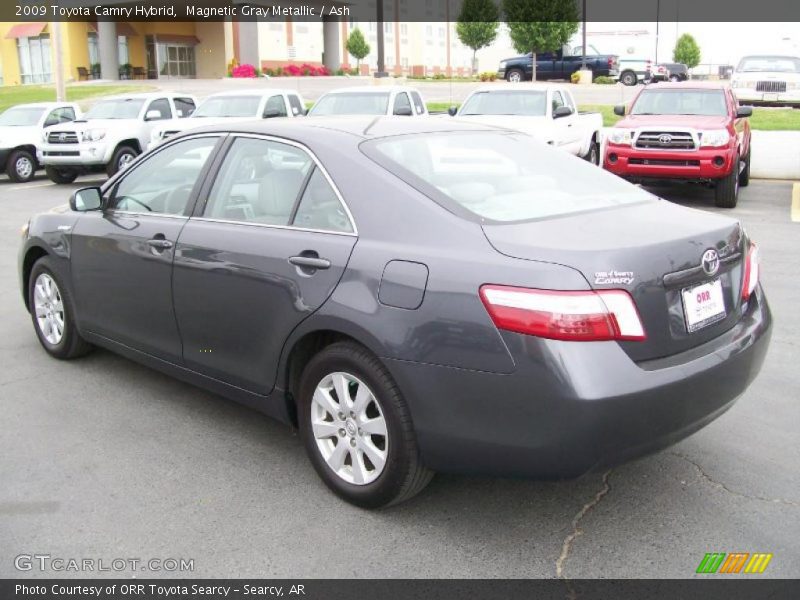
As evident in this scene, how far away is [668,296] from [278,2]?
6201cm

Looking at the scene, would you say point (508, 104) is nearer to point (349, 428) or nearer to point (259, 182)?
point (259, 182)

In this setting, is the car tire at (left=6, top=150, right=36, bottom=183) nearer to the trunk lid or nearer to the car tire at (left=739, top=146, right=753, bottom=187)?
the car tire at (left=739, top=146, right=753, bottom=187)

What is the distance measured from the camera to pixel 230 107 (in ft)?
57.1

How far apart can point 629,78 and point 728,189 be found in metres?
33.8

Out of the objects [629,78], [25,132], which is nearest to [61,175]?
[25,132]

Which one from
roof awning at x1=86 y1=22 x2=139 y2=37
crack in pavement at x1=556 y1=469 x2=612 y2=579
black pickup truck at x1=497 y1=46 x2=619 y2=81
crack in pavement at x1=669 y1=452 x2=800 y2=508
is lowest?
crack in pavement at x1=556 y1=469 x2=612 y2=579

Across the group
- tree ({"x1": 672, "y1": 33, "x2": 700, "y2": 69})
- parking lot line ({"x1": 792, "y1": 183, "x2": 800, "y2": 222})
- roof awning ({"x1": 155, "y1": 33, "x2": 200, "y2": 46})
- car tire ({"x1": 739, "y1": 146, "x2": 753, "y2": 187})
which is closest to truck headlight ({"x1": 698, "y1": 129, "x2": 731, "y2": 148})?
parking lot line ({"x1": 792, "y1": 183, "x2": 800, "y2": 222})

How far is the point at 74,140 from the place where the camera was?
17031 millimetres

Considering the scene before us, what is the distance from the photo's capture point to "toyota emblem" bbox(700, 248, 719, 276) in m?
3.21

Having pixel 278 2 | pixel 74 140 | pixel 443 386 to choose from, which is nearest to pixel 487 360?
pixel 443 386

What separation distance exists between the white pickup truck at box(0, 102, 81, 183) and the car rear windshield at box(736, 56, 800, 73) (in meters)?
18.3

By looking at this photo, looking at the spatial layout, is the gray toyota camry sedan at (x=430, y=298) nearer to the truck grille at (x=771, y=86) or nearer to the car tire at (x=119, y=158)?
the car tire at (x=119, y=158)

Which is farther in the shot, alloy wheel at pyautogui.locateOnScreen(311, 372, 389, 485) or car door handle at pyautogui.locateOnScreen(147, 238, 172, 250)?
car door handle at pyautogui.locateOnScreen(147, 238, 172, 250)
